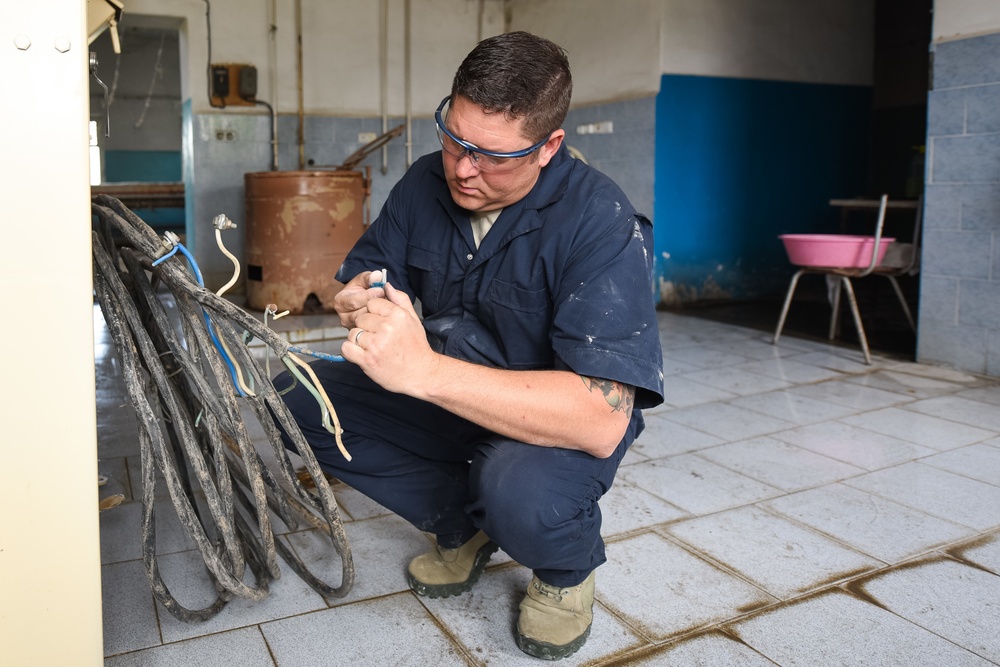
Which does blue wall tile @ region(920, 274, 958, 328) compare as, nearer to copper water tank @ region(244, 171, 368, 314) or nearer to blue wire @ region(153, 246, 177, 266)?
copper water tank @ region(244, 171, 368, 314)

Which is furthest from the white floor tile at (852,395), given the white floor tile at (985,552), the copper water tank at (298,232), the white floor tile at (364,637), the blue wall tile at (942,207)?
the copper water tank at (298,232)

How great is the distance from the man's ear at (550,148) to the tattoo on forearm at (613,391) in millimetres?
440

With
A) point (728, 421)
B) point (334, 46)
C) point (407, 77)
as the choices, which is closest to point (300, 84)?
point (334, 46)

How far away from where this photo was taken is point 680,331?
5066mm

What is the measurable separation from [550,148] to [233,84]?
16.4 feet

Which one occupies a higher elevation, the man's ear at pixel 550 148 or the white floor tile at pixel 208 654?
the man's ear at pixel 550 148

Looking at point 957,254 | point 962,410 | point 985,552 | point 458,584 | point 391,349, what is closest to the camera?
point 391,349

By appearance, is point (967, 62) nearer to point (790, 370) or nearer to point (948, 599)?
point (790, 370)

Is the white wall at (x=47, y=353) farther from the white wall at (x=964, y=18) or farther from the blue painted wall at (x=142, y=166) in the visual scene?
the blue painted wall at (x=142, y=166)

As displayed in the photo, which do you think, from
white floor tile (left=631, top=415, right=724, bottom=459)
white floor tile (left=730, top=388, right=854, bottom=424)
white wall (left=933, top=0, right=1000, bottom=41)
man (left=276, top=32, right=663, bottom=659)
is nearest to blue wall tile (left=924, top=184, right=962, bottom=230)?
white wall (left=933, top=0, right=1000, bottom=41)

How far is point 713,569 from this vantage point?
1925mm

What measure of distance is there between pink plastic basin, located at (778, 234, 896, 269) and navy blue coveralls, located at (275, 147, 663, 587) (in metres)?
2.84

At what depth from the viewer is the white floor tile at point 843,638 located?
1.56 m

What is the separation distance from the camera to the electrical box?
5.87 m
